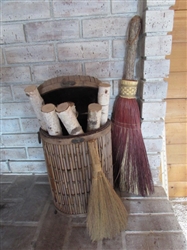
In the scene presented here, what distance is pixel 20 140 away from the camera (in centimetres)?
122

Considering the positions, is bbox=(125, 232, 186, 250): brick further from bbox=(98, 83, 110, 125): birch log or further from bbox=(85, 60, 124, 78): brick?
bbox=(85, 60, 124, 78): brick

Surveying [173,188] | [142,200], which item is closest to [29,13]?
[142,200]

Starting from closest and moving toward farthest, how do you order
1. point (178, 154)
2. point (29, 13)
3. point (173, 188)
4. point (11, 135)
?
point (29, 13), point (11, 135), point (178, 154), point (173, 188)

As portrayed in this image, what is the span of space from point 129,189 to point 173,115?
1.79 ft

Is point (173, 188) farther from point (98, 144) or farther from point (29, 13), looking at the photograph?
point (29, 13)

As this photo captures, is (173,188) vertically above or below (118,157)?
below

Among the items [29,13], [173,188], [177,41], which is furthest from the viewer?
[173,188]

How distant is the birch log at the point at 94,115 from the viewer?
2.48 feet

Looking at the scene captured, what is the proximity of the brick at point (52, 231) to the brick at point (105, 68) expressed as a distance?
75 centimetres

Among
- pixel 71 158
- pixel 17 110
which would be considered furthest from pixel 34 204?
pixel 17 110

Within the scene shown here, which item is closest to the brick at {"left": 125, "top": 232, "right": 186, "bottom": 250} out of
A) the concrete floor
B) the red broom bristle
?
the concrete floor

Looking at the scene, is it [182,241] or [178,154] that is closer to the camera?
[182,241]

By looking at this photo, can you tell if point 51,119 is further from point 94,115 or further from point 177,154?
point 177,154

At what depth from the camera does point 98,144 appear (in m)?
0.82
